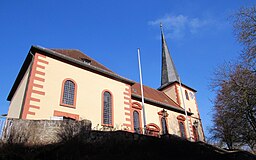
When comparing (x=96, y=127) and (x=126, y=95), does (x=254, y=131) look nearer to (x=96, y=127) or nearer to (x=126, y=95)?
(x=126, y=95)

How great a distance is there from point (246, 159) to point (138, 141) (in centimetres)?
534

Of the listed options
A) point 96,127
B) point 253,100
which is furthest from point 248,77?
point 96,127

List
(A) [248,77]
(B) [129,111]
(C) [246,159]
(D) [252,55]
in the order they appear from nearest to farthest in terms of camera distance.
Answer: (C) [246,159], (D) [252,55], (A) [248,77], (B) [129,111]

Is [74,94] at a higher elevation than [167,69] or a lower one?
lower

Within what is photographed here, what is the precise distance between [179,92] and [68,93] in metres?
18.8

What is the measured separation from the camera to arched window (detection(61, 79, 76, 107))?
15.1 metres

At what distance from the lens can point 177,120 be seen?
25438mm

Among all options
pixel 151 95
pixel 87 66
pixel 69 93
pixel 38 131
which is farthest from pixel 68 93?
pixel 151 95

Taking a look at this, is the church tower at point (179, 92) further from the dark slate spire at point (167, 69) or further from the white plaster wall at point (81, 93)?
the white plaster wall at point (81, 93)

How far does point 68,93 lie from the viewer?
15.5 meters

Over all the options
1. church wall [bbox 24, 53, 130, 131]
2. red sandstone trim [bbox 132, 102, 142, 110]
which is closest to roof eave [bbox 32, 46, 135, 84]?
church wall [bbox 24, 53, 130, 131]

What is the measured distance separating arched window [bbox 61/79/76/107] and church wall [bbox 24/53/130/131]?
240mm

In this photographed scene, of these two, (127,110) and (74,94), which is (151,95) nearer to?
(127,110)

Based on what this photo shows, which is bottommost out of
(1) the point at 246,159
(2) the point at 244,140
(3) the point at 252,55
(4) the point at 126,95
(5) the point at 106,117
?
(1) the point at 246,159
